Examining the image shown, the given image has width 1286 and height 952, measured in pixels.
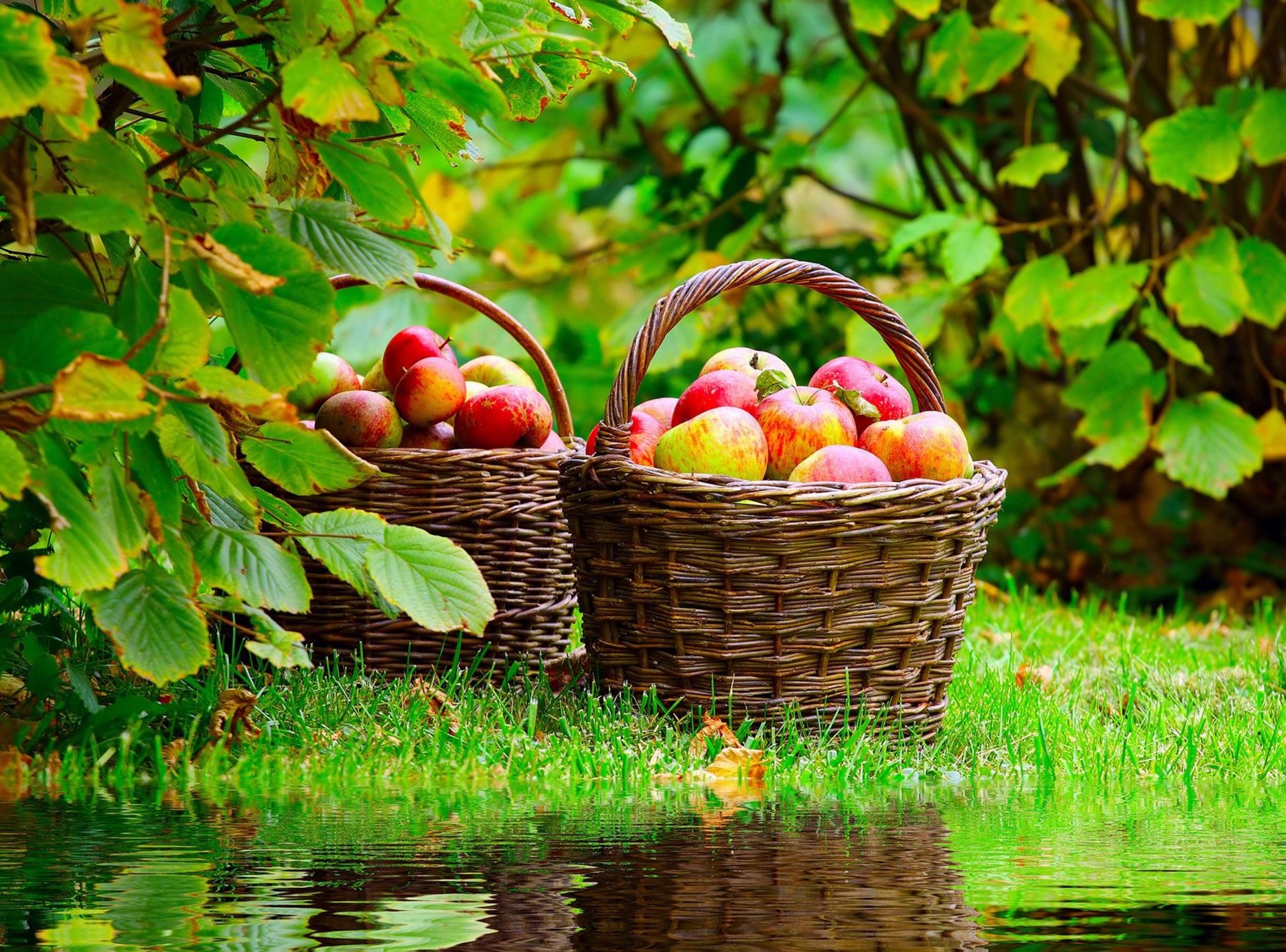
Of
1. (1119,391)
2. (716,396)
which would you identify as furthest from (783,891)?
(1119,391)

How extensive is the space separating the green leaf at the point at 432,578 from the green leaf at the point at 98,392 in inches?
14.9

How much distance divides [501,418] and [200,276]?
103 centimetres

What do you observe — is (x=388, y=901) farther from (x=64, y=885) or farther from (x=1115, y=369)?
(x=1115, y=369)

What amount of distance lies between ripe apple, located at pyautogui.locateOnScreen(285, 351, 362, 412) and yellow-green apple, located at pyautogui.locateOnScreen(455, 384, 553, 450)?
23cm

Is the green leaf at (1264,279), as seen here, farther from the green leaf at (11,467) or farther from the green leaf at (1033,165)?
the green leaf at (11,467)

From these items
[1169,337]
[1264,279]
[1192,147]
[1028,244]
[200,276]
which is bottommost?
[200,276]

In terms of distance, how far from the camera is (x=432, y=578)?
1458mm

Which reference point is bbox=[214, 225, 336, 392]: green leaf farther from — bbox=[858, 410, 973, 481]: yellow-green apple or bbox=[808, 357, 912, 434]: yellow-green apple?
bbox=[808, 357, 912, 434]: yellow-green apple

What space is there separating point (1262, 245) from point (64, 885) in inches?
127

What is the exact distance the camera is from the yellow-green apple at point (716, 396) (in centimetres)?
216

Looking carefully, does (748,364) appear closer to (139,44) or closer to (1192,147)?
(139,44)

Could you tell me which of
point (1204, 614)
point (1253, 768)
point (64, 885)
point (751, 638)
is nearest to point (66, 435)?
point (64, 885)

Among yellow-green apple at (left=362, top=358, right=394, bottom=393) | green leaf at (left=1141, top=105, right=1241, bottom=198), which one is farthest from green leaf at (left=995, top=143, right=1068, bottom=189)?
yellow-green apple at (left=362, top=358, right=394, bottom=393)

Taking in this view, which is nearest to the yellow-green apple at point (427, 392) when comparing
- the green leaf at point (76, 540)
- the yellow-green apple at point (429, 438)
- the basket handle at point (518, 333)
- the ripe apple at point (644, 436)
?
the yellow-green apple at point (429, 438)
